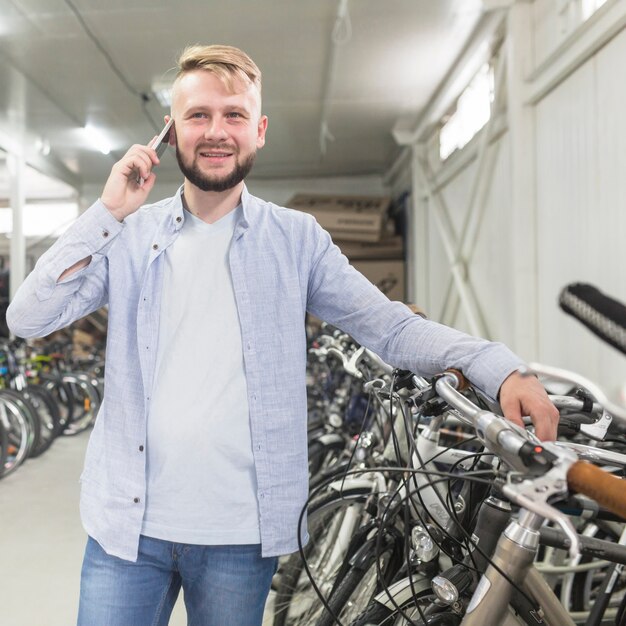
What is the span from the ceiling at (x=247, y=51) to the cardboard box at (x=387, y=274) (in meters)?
Result: 1.64

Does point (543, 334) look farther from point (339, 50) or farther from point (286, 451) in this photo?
point (286, 451)

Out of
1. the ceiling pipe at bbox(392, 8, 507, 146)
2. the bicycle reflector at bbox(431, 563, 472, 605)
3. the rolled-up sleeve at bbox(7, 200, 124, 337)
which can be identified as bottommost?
the bicycle reflector at bbox(431, 563, 472, 605)

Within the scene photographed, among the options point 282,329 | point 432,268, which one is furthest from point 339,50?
point 282,329

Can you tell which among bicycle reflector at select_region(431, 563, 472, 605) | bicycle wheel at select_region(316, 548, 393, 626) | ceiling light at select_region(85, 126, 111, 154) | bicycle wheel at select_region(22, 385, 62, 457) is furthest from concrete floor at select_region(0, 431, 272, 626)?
ceiling light at select_region(85, 126, 111, 154)

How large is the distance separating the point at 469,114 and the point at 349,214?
2.73 meters

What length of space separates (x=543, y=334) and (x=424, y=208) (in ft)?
12.7

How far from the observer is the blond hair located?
115cm

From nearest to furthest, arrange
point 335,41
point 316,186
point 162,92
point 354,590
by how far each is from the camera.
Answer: point 354,590
point 335,41
point 162,92
point 316,186

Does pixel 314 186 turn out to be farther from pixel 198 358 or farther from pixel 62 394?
pixel 198 358

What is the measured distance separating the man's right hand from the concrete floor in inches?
66.0

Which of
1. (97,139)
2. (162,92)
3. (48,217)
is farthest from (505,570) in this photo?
(48,217)

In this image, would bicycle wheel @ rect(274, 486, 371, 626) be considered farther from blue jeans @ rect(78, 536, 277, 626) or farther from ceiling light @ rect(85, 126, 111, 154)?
ceiling light @ rect(85, 126, 111, 154)

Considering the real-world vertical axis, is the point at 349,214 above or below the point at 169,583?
above

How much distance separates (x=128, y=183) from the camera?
1.10 meters
